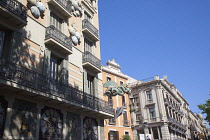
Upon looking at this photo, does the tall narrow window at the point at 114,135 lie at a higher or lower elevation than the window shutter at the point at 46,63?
lower

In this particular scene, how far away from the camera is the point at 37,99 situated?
10.5 metres

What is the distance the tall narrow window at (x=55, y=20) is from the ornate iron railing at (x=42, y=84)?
4.59m

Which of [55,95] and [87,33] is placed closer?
[55,95]

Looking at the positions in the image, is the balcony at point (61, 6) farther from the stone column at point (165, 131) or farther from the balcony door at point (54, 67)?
the stone column at point (165, 131)

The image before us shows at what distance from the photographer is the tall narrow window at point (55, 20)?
14.2m

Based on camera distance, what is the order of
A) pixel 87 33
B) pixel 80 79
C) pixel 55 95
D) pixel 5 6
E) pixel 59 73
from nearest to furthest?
1. pixel 5 6
2. pixel 55 95
3. pixel 59 73
4. pixel 80 79
5. pixel 87 33

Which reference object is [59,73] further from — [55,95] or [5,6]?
[5,6]

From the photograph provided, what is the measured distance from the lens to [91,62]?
15.9m

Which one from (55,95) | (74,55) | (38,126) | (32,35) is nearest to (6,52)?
(32,35)

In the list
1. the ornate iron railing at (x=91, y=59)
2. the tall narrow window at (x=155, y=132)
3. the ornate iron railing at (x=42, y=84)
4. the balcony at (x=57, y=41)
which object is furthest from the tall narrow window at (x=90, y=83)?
the tall narrow window at (x=155, y=132)

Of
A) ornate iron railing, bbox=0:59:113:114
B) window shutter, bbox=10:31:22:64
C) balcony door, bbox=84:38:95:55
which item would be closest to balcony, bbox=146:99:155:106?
balcony door, bbox=84:38:95:55

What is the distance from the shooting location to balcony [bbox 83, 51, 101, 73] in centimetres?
1548

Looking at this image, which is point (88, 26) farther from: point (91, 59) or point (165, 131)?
point (165, 131)

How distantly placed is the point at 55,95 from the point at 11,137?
116 inches
